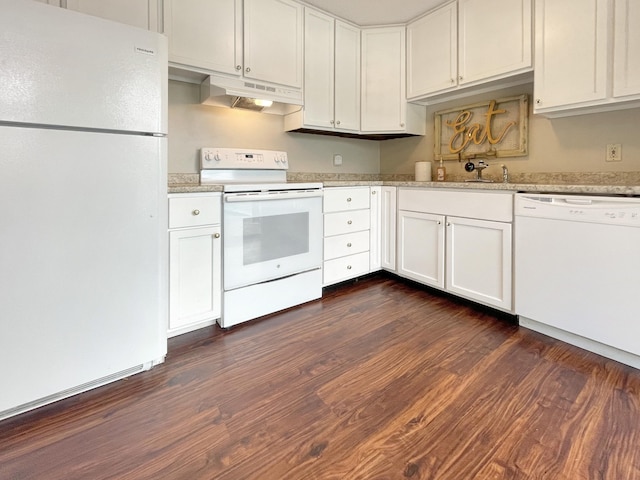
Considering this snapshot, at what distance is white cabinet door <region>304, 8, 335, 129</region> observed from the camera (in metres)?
2.76

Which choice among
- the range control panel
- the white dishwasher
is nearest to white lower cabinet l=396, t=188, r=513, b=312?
the white dishwasher

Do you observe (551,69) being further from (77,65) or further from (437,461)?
(77,65)

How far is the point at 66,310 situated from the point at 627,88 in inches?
116

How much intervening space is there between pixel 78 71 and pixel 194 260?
103 cm

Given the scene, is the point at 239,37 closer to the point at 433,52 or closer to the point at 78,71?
the point at 78,71

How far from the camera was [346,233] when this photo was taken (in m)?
2.87

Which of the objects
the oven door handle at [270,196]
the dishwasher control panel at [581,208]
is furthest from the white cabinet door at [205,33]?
the dishwasher control panel at [581,208]

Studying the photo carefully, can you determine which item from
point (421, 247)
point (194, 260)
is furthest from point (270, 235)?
point (421, 247)

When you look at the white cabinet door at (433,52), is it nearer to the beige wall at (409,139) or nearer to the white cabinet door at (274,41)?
the beige wall at (409,139)

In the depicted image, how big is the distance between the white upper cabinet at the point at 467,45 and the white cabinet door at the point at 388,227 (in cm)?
90

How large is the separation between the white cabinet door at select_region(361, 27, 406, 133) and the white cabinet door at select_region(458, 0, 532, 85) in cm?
58

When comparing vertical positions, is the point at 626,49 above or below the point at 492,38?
below

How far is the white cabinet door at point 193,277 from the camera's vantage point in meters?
1.91

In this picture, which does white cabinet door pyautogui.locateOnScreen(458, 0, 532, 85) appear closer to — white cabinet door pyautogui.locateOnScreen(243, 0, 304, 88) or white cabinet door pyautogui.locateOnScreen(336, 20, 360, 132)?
white cabinet door pyautogui.locateOnScreen(336, 20, 360, 132)
